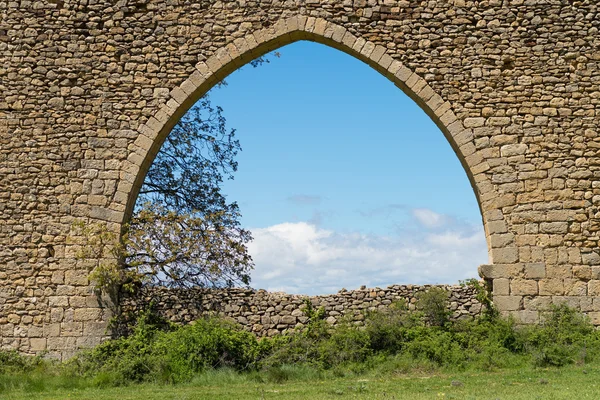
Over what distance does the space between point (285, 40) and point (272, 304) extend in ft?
13.7

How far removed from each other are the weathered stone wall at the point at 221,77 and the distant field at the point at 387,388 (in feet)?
5.91

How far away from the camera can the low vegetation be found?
32.7 feet

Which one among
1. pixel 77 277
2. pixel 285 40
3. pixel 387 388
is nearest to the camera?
pixel 387 388

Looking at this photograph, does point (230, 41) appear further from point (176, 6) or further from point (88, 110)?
point (88, 110)

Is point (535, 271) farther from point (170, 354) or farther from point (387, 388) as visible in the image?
point (170, 354)

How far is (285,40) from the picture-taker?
11.7 meters

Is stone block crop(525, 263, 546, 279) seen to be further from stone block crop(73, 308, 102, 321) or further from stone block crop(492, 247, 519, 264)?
stone block crop(73, 308, 102, 321)

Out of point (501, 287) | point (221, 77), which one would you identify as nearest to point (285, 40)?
point (221, 77)

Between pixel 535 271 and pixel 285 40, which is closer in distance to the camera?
pixel 535 271

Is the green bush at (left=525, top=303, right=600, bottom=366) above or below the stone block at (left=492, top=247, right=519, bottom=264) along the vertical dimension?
below

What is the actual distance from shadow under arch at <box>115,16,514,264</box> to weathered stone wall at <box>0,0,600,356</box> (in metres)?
0.02

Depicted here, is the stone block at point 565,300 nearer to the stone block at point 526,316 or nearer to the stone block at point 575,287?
the stone block at point 575,287

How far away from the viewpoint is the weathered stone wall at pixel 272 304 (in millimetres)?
11148

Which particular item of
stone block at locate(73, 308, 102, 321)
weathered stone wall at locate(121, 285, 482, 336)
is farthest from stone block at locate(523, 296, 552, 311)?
stone block at locate(73, 308, 102, 321)
